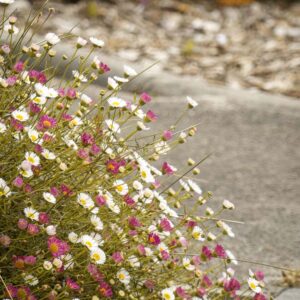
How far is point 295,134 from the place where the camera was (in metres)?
3.62

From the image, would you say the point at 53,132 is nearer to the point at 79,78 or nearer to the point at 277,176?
the point at 79,78

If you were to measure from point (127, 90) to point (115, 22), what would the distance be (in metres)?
1.77

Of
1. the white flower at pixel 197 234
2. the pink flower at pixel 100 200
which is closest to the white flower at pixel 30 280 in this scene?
the pink flower at pixel 100 200

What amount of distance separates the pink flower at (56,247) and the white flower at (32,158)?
0.17m

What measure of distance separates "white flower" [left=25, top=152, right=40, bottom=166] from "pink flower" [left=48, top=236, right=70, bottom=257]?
170 millimetres

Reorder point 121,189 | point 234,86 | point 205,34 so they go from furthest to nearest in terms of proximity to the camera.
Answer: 1. point 205,34
2. point 234,86
3. point 121,189

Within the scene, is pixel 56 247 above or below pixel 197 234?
above

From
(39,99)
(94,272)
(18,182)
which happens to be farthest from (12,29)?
(94,272)

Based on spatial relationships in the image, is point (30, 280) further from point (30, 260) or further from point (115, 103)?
point (115, 103)

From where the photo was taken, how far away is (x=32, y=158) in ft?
4.86

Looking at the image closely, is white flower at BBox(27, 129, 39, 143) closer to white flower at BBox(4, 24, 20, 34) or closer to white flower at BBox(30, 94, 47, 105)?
white flower at BBox(30, 94, 47, 105)

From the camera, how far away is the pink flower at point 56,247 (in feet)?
4.66

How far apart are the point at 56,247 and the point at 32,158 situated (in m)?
0.21

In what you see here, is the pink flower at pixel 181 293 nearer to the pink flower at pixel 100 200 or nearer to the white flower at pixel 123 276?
the white flower at pixel 123 276
